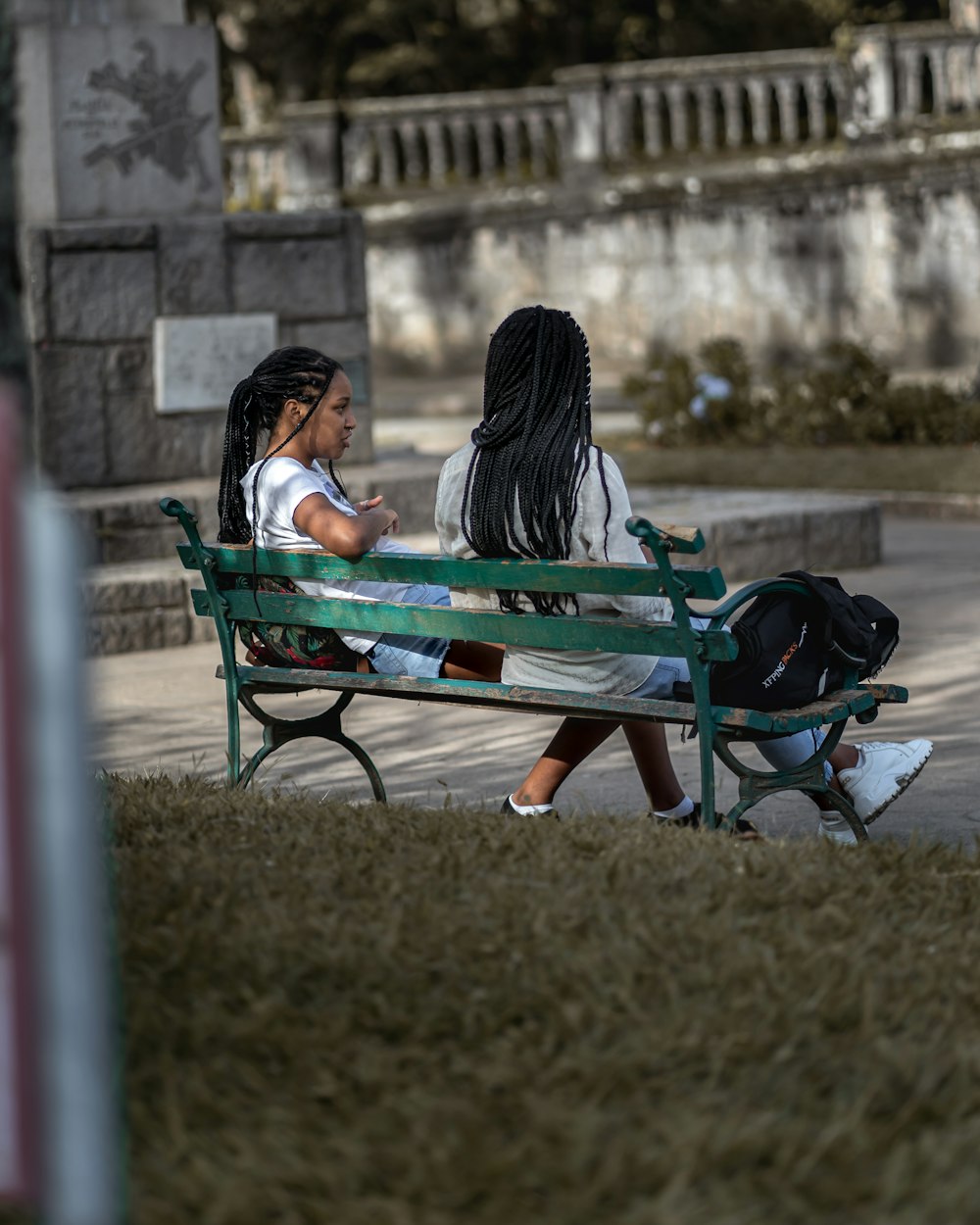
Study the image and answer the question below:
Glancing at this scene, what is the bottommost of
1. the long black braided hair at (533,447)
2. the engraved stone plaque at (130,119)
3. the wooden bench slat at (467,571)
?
the wooden bench slat at (467,571)

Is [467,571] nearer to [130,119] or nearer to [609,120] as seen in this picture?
[130,119]

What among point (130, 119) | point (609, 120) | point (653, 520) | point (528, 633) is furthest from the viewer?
point (609, 120)

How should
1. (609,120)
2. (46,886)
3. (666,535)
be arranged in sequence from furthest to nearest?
1. (609,120)
2. (666,535)
3. (46,886)

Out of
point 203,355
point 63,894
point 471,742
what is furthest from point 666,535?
point 203,355

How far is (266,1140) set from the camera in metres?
3.00

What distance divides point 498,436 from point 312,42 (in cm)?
2649

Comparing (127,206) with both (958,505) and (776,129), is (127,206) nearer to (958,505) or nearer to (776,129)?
(958,505)

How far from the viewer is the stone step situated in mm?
8383

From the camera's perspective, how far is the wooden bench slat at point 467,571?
465 centimetres

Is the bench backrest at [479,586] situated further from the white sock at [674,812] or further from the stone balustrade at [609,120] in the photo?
the stone balustrade at [609,120]

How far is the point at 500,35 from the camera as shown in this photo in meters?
30.0

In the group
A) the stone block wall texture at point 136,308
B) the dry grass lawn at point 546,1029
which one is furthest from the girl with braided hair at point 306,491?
the stone block wall texture at point 136,308

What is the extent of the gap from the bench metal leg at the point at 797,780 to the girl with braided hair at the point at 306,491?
91 cm

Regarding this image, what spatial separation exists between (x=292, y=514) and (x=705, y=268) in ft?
55.3
